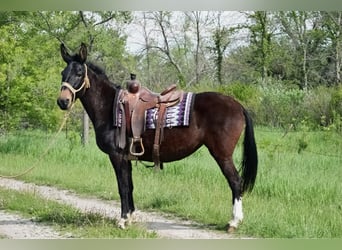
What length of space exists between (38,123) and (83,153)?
0.35 meters

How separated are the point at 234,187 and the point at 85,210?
94 cm

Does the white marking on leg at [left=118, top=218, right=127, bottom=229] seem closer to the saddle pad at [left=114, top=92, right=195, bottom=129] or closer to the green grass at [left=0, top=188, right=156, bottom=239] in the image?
the green grass at [left=0, top=188, right=156, bottom=239]

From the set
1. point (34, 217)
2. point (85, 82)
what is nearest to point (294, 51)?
point (85, 82)

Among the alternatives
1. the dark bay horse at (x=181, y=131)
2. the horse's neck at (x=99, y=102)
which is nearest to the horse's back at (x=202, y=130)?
the dark bay horse at (x=181, y=131)

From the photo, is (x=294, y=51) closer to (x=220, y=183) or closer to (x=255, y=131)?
(x=255, y=131)

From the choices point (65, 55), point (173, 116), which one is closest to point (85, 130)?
point (65, 55)

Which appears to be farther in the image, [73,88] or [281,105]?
[281,105]

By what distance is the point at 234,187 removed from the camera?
352 cm

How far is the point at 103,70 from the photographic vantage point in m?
3.62

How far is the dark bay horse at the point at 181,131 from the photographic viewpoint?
3.51 m

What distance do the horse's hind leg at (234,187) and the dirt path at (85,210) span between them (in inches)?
3.8

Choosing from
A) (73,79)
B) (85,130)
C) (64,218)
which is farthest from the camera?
(85,130)

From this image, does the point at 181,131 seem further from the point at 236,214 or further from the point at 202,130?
the point at 236,214

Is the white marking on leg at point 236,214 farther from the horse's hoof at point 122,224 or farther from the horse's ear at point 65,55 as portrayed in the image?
A: the horse's ear at point 65,55
